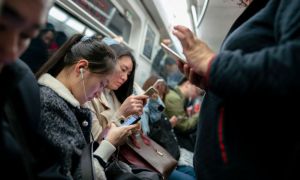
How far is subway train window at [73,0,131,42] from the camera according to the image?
10.4 ft

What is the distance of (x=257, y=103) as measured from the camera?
0.79 meters

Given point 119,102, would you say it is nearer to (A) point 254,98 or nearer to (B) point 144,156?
(B) point 144,156

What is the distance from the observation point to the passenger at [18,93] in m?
0.51

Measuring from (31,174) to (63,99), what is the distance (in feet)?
1.78

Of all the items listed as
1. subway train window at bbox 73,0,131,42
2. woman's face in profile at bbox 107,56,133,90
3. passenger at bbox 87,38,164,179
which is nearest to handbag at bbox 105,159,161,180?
passenger at bbox 87,38,164,179

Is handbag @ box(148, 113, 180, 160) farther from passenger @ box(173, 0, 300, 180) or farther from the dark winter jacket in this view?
passenger @ box(173, 0, 300, 180)

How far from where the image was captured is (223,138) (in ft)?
2.80

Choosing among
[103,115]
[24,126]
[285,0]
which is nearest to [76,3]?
[103,115]

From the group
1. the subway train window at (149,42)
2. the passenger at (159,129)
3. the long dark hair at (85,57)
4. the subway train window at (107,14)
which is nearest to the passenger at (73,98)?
the long dark hair at (85,57)

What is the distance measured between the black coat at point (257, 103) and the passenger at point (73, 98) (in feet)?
1.84

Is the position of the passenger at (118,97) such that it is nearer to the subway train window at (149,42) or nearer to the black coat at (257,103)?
the black coat at (257,103)

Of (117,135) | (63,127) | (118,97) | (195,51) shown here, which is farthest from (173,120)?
(195,51)

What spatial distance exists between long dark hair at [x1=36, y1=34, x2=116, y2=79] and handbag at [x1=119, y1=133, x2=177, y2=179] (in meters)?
0.56

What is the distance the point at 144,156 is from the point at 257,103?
1170 mm
